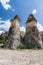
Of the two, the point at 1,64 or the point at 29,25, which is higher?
the point at 29,25

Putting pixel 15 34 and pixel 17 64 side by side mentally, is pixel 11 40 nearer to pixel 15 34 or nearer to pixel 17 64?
pixel 15 34

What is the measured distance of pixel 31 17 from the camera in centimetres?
2611

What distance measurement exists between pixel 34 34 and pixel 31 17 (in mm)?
3044

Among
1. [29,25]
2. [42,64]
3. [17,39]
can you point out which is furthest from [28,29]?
[42,64]

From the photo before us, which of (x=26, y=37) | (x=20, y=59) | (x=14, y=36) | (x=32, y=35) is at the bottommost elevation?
(x=20, y=59)

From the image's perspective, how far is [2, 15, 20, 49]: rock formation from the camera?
2323 cm

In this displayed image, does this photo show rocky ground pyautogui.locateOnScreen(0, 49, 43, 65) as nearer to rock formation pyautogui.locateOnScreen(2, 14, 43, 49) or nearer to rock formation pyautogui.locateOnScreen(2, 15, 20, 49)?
rock formation pyautogui.locateOnScreen(2, 15, 20, 49)

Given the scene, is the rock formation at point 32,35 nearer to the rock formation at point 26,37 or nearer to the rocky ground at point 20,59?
the rock formation at point 26,37

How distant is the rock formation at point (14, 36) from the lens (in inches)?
915

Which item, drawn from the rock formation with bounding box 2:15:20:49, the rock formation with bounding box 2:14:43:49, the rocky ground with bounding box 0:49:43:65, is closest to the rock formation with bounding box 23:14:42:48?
the rock formation with bounding box 2:14:43:49

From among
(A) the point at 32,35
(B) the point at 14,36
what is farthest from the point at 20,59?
(A) the point at 32,35

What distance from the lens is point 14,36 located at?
2431 cm

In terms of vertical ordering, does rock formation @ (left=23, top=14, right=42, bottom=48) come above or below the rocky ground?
above

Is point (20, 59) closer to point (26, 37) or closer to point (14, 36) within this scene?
point (14, 36)
